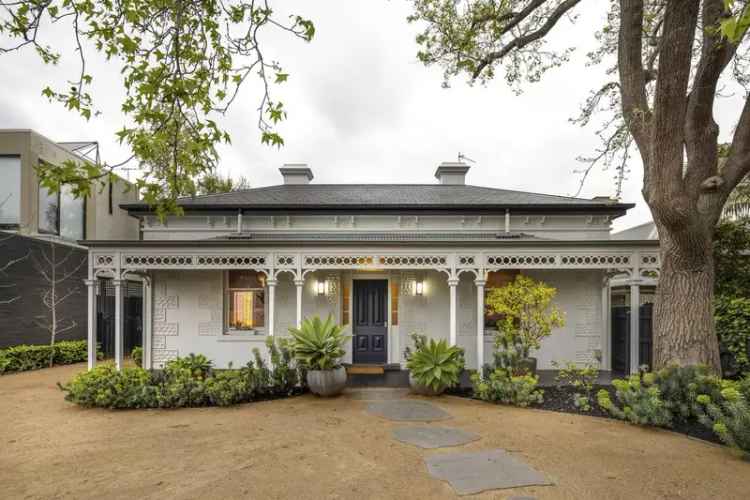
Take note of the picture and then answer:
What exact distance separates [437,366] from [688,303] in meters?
4.23

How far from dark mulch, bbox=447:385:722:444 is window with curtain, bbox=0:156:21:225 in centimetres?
1359

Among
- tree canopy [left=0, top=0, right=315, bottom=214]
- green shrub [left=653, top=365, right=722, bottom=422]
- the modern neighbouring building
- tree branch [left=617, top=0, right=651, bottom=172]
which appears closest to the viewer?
tree canopy [left=0, top=0, right=315, bottom=214]

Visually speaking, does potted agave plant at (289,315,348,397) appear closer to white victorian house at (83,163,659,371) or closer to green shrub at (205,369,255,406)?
green shrub at (205,369,255,406)

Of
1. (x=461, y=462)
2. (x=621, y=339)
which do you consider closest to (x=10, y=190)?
(x=461, y=462)

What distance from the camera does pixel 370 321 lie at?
9781mm

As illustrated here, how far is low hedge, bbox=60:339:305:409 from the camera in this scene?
6.57m

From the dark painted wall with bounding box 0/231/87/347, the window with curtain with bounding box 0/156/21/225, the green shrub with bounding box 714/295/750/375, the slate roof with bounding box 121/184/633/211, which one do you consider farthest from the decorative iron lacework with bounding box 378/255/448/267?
→ the window with curtain with bounding box 0/156/21/225

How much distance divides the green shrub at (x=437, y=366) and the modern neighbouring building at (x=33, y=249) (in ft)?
28.2

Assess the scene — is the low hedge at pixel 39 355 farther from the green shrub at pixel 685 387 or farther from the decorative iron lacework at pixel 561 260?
the green shrub at pixel 685 387

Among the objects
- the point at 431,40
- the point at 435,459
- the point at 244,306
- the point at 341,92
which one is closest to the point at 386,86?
the point at 341,92

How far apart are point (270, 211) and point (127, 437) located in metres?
6.02

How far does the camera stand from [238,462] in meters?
4.40

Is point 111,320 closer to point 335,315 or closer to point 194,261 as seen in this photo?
point 194,261

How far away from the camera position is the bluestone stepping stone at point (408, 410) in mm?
6055
